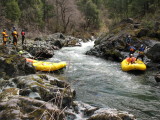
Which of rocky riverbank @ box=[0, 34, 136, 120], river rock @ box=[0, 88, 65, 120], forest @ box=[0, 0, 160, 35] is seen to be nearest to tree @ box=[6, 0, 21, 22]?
forest @ box=[0, 0, 160, 35]

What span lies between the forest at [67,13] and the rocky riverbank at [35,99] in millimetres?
12718

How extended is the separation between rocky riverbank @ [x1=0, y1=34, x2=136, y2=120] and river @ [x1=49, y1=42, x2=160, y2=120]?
639mm

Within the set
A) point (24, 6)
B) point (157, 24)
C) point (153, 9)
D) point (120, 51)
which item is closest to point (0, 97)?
point (120, 51)

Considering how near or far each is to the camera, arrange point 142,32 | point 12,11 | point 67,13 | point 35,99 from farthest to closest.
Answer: point 67,13
point 12,11
point 142,32
point 35,99

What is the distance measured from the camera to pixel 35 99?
3758mm

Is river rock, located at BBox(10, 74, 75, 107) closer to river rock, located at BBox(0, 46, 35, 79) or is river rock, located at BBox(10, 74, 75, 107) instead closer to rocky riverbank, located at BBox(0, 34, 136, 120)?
rocky riverbank, located at BBox(0, 34, 136, 120)

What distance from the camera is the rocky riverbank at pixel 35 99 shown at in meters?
2.94

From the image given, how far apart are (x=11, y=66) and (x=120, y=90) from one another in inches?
A: 158

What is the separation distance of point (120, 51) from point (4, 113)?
36.5 feet

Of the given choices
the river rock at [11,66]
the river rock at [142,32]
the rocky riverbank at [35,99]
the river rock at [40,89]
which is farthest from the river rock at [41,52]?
the river rock at [40,89]

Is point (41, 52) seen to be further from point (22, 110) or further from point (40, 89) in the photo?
point (22, 110)

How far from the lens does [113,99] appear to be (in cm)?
575

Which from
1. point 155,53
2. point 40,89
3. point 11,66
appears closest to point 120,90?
point 40,89

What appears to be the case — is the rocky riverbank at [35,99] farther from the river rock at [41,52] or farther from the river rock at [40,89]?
the river rock at [41,52]
